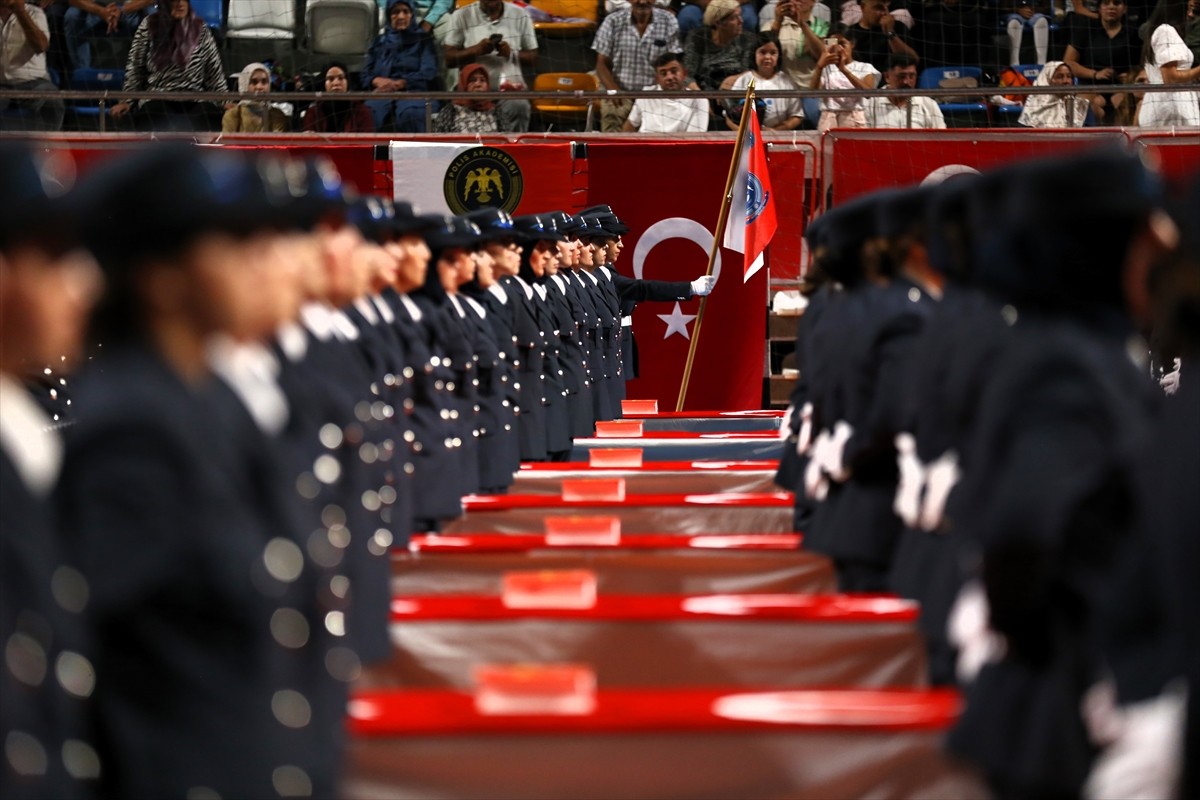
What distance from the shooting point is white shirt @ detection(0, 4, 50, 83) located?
11695 millimetres

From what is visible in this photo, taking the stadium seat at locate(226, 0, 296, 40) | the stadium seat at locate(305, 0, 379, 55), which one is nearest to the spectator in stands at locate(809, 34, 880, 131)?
the stadium seat at locate(305, 0, 379, 55)

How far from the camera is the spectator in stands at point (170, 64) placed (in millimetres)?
11836

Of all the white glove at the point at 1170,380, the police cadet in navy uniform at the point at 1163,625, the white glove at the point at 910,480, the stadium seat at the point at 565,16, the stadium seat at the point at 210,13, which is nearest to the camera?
the police cadet in navy uniform at the point at 1163,625

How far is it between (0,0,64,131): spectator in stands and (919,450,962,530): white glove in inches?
360

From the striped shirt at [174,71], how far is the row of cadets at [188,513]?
9886 millimetres

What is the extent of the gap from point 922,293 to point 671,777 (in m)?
1.80

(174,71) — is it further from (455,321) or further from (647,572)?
(647,572)

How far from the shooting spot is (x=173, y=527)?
84.8 inches

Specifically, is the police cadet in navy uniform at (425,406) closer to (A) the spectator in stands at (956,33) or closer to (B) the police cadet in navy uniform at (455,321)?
(B) the police cadet in navy uniform at (455,321)

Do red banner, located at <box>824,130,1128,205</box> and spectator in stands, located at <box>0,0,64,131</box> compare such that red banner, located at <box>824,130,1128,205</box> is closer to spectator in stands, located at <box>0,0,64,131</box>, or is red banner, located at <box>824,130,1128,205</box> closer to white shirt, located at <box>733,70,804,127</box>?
white shirt, located at <box>733,70,804,127</box>

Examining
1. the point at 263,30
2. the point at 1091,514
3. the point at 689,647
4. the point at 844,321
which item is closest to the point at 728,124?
the point at 263,30

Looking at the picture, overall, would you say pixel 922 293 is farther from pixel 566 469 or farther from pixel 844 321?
pixel 566 469

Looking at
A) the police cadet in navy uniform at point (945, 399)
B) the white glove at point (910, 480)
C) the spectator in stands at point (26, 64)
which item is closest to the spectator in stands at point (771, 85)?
the spectator in stands at point (26, 64)

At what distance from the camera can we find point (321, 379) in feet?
11.1
